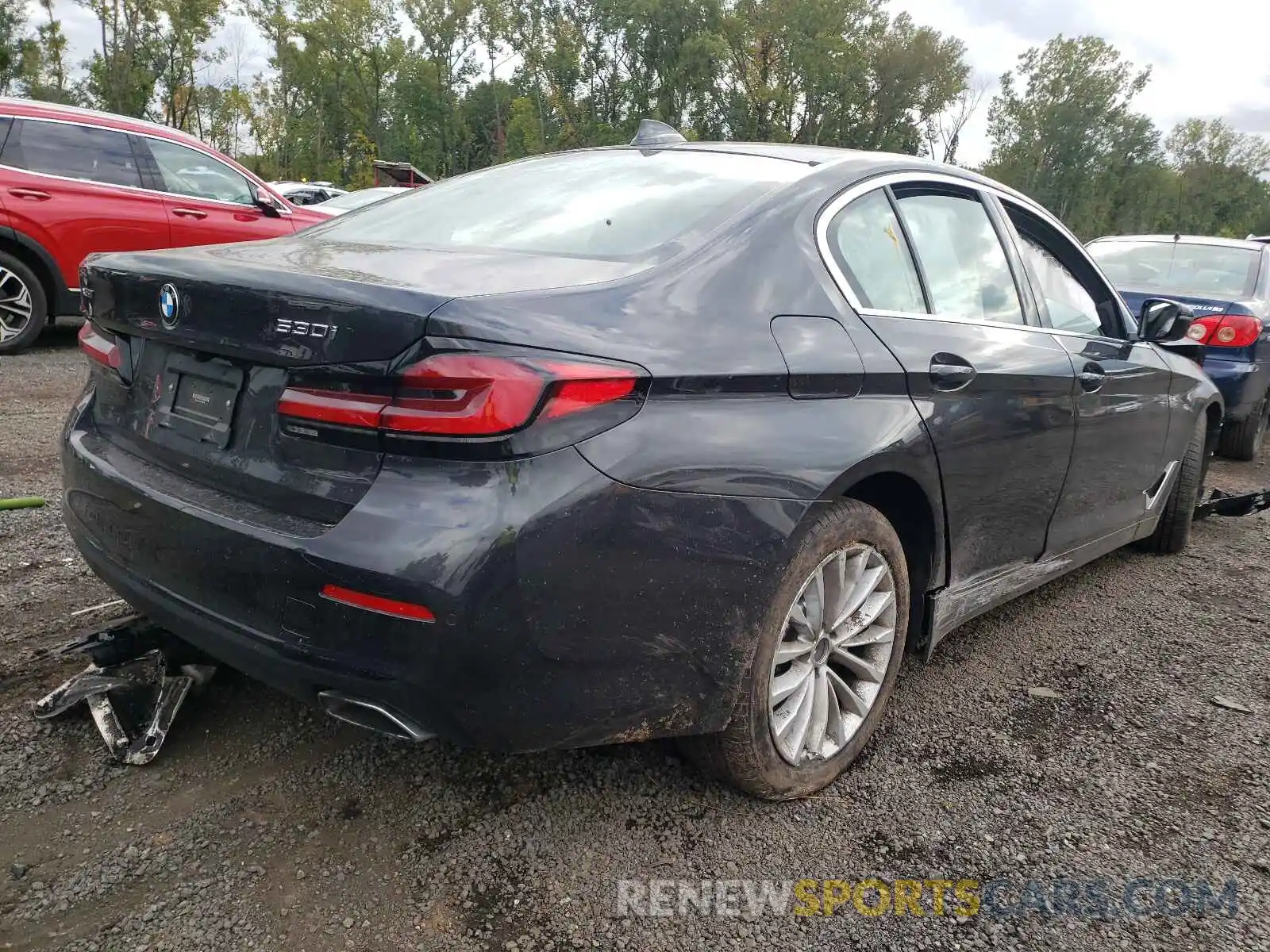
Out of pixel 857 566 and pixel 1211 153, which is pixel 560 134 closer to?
pixel 1211 153

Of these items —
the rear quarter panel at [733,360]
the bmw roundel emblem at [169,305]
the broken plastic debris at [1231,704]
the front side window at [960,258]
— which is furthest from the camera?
the broken plastic debris at [1231,704]

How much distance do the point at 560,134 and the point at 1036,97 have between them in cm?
3641

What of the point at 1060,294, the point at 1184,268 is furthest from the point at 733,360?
the point at 1184,268

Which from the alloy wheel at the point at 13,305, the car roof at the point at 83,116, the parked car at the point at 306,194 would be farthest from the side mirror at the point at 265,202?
the parked car at the point at 306,194

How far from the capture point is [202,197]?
770cm

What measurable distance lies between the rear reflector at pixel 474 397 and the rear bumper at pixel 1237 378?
587 centimetres

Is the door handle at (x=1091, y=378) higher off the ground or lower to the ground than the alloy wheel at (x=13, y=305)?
higher

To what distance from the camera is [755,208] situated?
221cm

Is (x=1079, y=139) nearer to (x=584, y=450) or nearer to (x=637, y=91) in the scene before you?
(x=637, y=91)

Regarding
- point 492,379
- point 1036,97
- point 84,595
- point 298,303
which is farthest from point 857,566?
point 1036,97

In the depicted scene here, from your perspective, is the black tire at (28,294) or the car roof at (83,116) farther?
the car roof at (83,116)

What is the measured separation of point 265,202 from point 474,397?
24.3 feet

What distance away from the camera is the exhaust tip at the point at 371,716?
173 centimetres

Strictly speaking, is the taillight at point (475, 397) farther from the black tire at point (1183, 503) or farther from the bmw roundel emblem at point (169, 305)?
the black tire at point (1183, 503)
